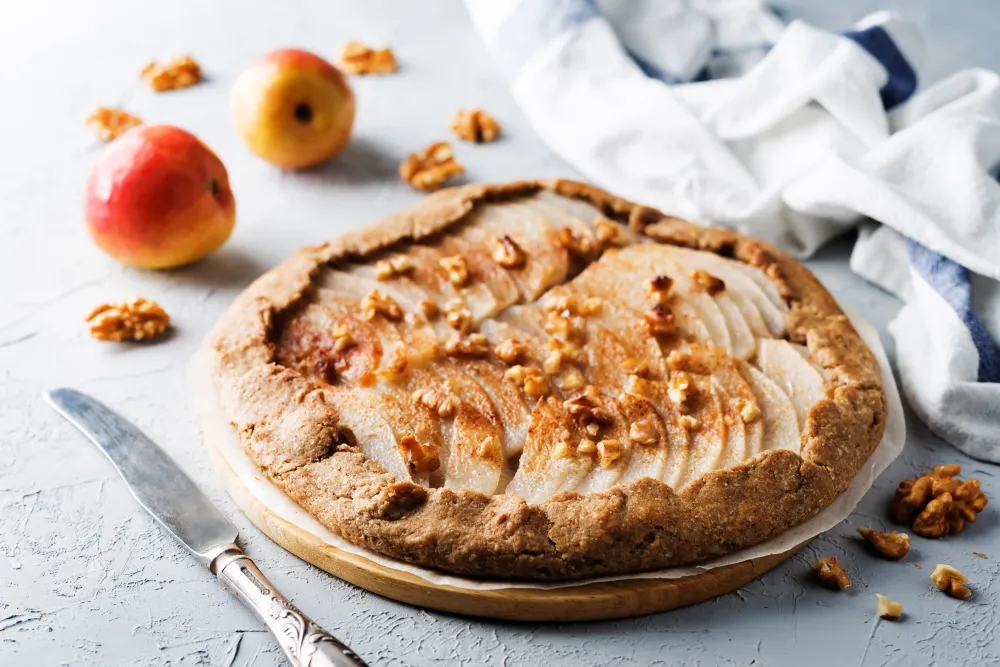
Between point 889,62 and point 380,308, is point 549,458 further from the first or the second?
point 889,62

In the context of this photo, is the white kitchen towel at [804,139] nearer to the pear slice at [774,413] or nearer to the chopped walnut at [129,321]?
the pear slice at [774,413]

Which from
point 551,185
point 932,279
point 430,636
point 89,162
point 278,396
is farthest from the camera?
point 89,162

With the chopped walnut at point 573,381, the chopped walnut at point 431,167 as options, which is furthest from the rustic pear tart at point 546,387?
the chopped walnut at point 431,167

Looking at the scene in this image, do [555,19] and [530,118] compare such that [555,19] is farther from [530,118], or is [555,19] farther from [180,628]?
[180,628]

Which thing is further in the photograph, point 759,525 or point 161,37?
point 161,37

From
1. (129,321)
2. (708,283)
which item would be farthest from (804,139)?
(129,321)

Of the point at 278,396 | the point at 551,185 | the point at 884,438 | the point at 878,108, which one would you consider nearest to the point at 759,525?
the point at 884,438

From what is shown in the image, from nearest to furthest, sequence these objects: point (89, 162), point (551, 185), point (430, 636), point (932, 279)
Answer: point (430, 636) < point (932, 279) < point (551, 185) < point (89, 162)
